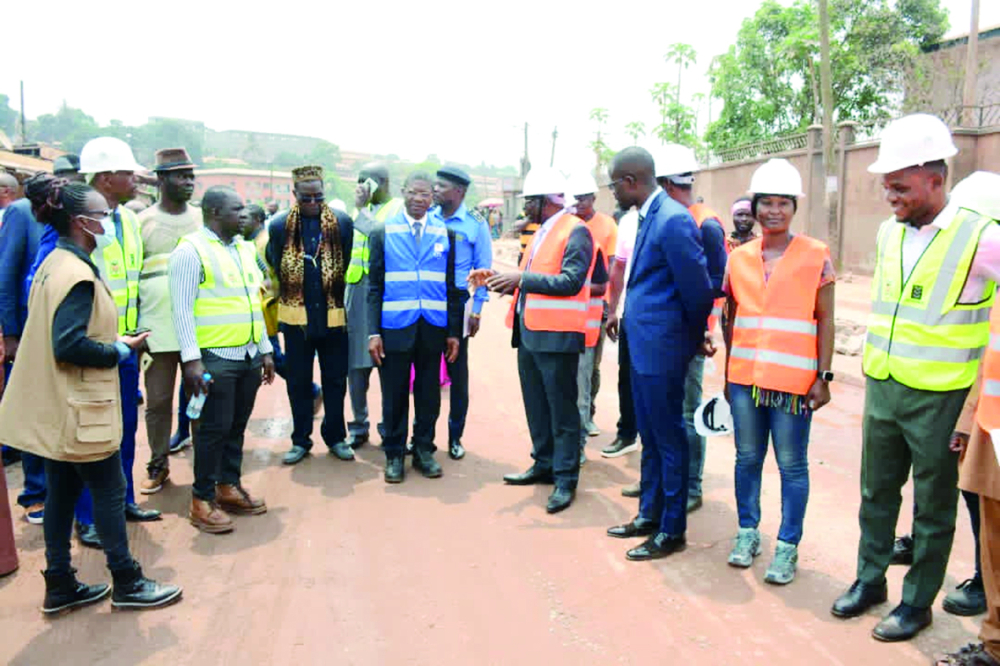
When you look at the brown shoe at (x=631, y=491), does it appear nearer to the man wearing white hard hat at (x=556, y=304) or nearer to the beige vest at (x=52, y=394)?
the man wearing white hard hat at (x=556, y=304)

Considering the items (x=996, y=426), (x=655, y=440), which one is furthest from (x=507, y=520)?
(x=996, y=426)

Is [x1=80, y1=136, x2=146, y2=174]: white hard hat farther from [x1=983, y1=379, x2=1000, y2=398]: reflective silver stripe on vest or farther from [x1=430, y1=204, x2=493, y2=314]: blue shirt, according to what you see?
[x1=983, y1=379, x2=1000, y2=398]: reflective silver stripe on vest

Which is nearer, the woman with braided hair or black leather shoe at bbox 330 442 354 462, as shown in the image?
the woman with braided hair

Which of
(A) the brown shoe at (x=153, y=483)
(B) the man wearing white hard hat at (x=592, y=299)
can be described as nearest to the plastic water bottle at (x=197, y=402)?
(A) the brown shoe at (x=153, y=483)

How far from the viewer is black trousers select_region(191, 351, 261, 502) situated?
4406 mm

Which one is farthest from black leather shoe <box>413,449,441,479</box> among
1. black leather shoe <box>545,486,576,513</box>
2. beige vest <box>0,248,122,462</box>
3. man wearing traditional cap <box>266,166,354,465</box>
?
beige vest <box>0,248,122,462</box>

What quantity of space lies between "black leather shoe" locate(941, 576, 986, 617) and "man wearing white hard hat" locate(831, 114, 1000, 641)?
0.26 metres

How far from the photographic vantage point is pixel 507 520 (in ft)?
15.4

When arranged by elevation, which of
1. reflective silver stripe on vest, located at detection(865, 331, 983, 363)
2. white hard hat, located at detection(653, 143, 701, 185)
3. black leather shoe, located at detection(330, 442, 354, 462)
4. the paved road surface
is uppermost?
white hard hat, located at detection(653, 143, 701, 185)

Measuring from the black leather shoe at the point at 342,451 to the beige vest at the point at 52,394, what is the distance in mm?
2574

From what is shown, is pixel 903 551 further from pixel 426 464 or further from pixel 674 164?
pixel 426 464

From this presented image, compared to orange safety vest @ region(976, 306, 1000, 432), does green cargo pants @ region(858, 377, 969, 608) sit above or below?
below

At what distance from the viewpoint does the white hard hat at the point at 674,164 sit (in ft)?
15.6

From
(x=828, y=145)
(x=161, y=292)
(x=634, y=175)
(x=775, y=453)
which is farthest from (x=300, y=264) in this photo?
(x=828, y=145)
